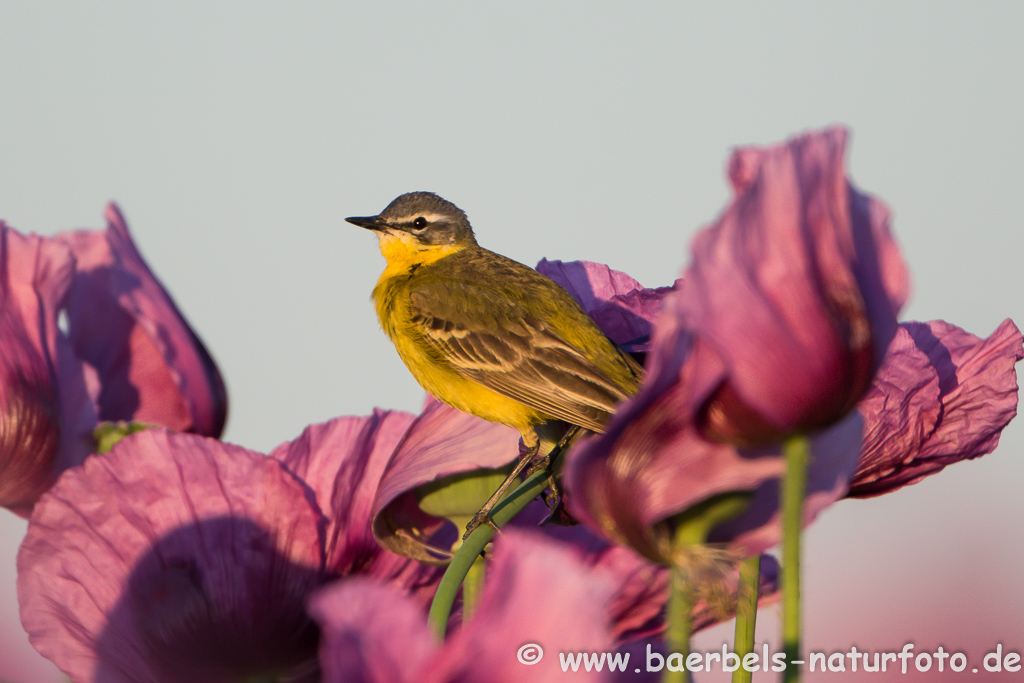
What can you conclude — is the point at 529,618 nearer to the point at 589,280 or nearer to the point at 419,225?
the point at 589,280

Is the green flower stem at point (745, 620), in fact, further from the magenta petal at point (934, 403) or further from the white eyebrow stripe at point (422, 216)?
the white eyebrow stripe at point (422, 216)

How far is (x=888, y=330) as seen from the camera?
84 centimetres

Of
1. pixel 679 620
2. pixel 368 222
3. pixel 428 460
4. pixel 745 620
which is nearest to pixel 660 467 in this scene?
pixel 679 620

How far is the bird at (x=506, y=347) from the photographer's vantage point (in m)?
3.55

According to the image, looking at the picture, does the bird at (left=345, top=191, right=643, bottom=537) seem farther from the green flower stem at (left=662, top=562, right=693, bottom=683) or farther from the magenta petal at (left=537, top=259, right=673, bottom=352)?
the green flower stem at (left=662, top=562, right=693, bottom=683)

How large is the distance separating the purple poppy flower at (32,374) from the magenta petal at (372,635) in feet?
3.13

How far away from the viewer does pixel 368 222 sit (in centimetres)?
585

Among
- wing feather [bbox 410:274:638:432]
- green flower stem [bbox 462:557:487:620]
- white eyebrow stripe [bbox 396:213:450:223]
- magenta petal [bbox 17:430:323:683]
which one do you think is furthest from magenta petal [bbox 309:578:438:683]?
white eyebrow stripe [bbox 396:213:450:223]

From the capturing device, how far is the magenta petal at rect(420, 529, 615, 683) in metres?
0.69

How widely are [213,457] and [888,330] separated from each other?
2.91 ft

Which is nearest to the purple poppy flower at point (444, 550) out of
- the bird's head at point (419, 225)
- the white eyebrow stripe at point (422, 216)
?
the bird's head at point (419, 225)

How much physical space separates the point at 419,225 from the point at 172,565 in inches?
181

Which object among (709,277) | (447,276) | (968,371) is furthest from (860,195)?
(447,276)

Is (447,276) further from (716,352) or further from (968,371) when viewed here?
(716,352)
